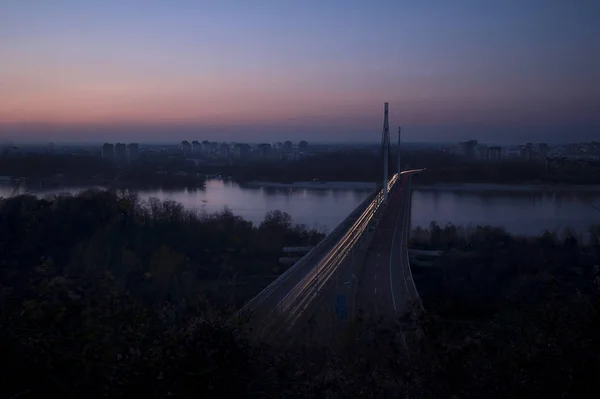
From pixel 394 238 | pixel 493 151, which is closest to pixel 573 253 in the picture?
pixel 394 238

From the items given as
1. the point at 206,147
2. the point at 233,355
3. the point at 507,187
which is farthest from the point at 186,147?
the point at 233,355

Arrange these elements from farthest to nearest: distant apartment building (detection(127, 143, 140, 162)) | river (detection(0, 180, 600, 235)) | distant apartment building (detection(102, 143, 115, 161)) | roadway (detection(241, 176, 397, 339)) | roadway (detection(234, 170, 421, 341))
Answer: distant apartment building (detection(127, 143, 140, 162)), distant apartment building (detection(102, 143, 115, 161)), river (detection(0, 180, 600, 235)), roadway (detection(234, 170, 421, 341)), roadway (detection(241, 176, 397, 339))

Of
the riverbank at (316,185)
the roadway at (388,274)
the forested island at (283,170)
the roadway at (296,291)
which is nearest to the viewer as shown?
the roadway at (296,291)

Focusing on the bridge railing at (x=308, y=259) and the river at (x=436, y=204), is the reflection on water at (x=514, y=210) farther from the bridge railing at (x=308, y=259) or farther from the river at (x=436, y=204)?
the bridge railing at (x=308, y=259)

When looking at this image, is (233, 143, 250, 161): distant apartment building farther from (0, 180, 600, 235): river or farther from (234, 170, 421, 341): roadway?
(234, 170, 421, 341): roadway

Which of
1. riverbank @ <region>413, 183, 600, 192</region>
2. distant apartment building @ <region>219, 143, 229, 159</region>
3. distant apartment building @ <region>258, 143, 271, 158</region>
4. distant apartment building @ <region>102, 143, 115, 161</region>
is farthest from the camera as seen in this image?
distant apartment building @ <region>258, 143, 271, 158</region>

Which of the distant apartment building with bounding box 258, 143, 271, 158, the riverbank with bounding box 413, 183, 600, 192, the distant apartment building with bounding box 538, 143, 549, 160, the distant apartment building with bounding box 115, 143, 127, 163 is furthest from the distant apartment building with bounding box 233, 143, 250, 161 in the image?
the distant apartment building with bounding box 538, 143, 549, 160

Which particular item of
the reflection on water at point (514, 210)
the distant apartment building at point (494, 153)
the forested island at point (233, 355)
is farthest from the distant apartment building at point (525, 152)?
the forested island at point (233, 355)

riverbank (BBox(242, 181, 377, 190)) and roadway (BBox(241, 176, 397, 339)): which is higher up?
riverbank (BBox(242, 181, 377, 190))
